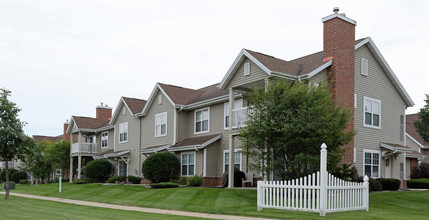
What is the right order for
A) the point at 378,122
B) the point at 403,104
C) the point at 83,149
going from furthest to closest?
1. the point at 83,149
2. the point at 403,104
3. the point at 378,122

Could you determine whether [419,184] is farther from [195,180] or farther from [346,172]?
[195,180]

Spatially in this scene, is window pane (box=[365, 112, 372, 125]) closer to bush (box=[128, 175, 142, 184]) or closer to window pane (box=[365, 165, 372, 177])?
window pane (box=[365, 165, 372, 177])

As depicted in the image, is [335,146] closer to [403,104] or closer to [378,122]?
[378,122]

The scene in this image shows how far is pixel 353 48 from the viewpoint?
75.9ft

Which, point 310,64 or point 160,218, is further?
point 310,64

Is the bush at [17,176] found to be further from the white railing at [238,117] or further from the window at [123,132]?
the white railing at [238,117]

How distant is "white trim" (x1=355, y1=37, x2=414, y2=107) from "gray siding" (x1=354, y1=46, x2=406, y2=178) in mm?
212

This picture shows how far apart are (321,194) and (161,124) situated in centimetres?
2007

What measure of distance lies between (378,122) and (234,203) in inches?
455

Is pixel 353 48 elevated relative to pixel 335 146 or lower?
elevated

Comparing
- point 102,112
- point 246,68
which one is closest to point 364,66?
point 246,68

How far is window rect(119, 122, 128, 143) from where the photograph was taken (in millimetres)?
37316

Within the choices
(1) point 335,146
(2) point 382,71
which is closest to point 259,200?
(1) point 335,146

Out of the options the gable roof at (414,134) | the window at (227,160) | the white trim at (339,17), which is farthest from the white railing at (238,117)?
the gable roof at (414,134)
